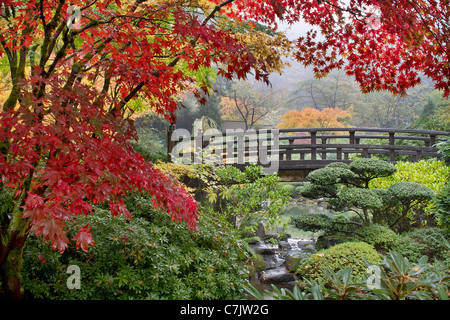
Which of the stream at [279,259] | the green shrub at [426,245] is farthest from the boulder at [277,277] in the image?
the green shrub at [426,245]

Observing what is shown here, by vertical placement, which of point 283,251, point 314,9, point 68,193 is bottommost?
point 283,251

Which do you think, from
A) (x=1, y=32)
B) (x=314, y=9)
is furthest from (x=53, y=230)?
(x=314, y=9)

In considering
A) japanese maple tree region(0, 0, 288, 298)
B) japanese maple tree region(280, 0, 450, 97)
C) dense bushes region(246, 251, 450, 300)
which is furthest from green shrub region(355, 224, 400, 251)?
japanese maple tree region(0, 0, 288, 298)

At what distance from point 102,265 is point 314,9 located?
12.9 ft

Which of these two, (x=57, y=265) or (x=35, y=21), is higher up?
(x=35, y=21)

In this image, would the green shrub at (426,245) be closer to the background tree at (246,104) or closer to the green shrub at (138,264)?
the green shrub at (138,264)

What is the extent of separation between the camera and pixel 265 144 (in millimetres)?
8406

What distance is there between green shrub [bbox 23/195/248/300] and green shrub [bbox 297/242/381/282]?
1.80 m

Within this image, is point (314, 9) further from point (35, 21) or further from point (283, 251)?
point (283, 251)

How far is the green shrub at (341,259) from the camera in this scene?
14.4 feet

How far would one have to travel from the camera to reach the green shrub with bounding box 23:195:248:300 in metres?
2.26
